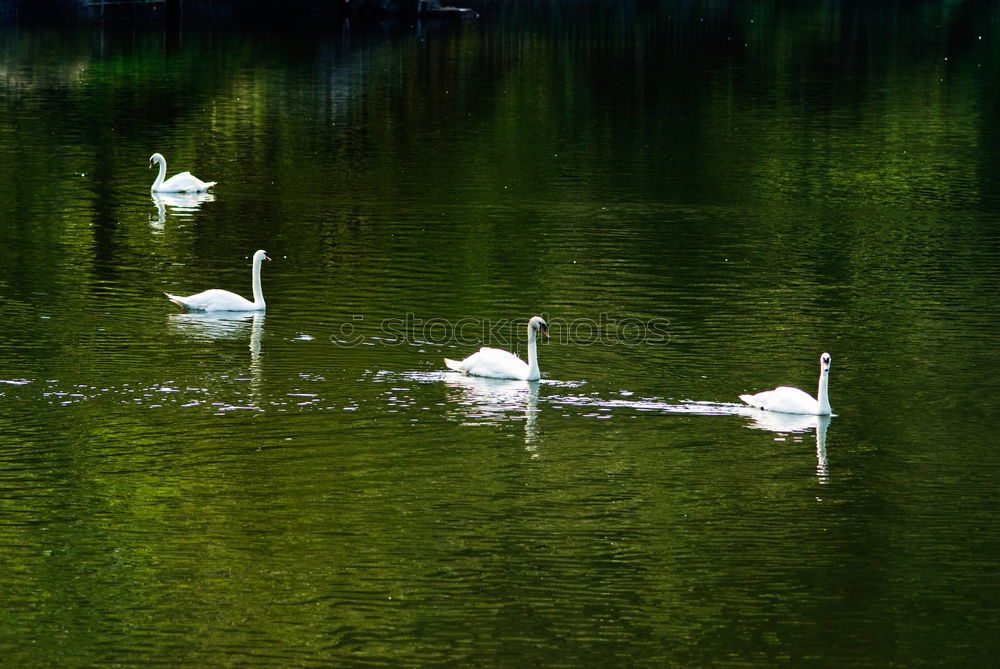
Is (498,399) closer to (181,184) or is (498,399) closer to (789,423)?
(789,423)

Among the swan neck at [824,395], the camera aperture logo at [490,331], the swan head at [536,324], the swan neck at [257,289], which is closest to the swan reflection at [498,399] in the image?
the swan head at [536,324]

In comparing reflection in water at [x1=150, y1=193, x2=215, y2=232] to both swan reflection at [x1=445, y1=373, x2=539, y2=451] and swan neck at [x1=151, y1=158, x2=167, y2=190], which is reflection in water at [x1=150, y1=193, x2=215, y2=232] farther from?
swan reflection at [x1=445, y1=373, x2=539, y2=451]

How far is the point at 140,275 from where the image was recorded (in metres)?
33.0

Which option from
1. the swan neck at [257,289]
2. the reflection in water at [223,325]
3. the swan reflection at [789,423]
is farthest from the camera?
the swan neck at [257,289]

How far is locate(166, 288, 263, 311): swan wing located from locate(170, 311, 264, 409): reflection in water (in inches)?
3.6

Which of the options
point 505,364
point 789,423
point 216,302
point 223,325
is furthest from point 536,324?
point 216,302

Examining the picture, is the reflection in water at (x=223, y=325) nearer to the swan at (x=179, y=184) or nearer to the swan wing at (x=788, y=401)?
the swan wing at (x=788, y=401)

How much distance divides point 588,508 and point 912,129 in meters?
41.7

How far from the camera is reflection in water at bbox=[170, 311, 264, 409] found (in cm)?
2766

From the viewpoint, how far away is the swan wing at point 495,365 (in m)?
24.7

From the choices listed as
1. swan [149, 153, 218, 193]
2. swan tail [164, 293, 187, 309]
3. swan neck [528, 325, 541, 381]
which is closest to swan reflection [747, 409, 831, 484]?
swan neck [528, 325, 541, 381]

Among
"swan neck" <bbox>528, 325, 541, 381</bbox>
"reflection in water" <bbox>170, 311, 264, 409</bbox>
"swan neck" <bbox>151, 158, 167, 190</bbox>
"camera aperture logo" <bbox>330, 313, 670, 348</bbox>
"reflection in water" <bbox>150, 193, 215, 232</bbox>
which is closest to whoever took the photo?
"swan neck" <bbox>528, 325, 541, 381</bbox>

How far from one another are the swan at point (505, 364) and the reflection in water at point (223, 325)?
135 inches

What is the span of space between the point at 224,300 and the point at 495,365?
6.65 metres
